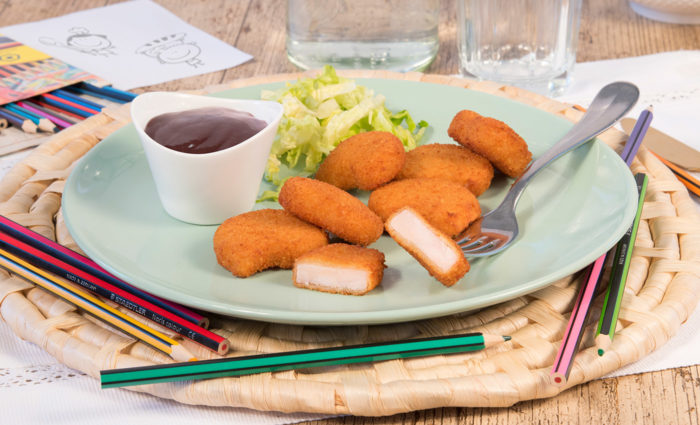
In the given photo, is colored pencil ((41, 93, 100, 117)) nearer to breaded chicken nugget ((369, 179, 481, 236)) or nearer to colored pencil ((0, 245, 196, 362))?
colored pencil ((0, 245, 196, 362))

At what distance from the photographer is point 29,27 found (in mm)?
3375

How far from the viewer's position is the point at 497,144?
1839mm

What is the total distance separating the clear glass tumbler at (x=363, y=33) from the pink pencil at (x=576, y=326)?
1482mm

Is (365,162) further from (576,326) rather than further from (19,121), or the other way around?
(19,121)

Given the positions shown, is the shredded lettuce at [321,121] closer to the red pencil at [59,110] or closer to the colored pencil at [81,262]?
the colored pencil at [81,262]

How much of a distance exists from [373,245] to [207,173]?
0.40 metres

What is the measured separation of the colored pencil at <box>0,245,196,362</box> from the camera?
137 centimetres

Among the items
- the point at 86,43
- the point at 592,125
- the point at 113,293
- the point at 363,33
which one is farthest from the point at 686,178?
the point at 86,43

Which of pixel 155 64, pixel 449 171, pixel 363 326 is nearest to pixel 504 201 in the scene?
pixel 449 171

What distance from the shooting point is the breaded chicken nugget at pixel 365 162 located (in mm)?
1809

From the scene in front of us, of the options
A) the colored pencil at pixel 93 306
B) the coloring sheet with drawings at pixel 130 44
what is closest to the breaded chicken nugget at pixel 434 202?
the colored pencil at pixel 93 306

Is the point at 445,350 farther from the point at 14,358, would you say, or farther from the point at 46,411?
the point at 14,358

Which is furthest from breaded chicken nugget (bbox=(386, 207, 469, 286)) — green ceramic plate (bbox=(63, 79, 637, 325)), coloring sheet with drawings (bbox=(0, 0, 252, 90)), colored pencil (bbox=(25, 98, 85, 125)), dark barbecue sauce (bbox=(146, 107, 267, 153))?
coloring sheet with drawings (bbox=(0, 0, 252, 90))

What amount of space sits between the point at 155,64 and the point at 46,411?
197cm
